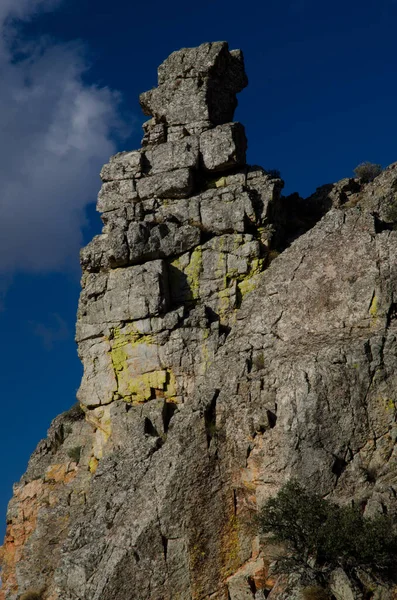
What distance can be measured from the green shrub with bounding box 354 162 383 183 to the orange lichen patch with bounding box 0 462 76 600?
897 inches

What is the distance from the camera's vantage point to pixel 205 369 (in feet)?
124

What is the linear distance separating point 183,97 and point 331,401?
20.1m

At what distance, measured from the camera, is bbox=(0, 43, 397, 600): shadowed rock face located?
32.2 meters

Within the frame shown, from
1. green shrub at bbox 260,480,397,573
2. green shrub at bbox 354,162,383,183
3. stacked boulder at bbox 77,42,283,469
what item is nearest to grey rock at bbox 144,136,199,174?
stacked boulder at bbox 77,42,283,469

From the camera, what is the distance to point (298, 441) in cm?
3216

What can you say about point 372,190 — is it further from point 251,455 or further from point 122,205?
point 251,455

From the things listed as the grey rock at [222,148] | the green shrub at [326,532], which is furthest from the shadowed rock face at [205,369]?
the green shrub at [326,532]

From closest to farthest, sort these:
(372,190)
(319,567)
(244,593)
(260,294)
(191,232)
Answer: (319,567) → (244,593) → (260,294) → (191,232) → (372,190)

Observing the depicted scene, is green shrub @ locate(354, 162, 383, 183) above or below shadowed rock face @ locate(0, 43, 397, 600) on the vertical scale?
above

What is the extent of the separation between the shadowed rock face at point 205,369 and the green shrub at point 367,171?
267cm

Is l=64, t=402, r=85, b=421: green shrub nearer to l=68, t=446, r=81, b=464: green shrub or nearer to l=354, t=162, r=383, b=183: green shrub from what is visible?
l=68, t=446, r=81, b=464: green shrub

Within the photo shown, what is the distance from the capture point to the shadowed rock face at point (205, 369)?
32250 mm

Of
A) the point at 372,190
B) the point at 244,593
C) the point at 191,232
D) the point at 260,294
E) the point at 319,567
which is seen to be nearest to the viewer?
the point at 319,567

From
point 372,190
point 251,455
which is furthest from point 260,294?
point 372,190
